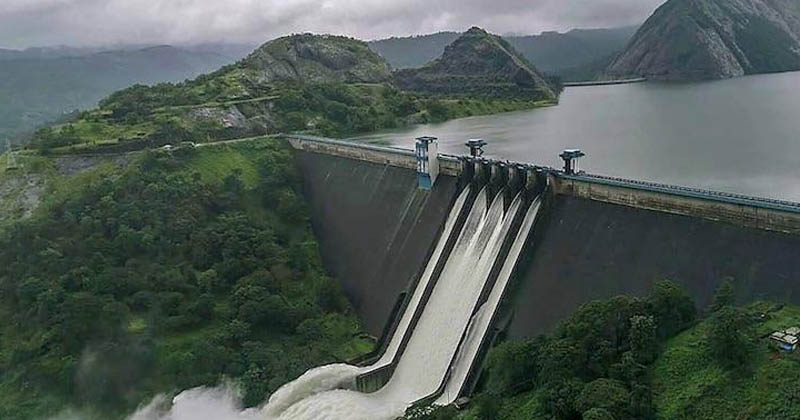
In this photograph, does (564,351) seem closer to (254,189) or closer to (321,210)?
(321,210)

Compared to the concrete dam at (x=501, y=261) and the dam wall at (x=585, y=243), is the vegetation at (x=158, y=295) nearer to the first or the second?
the concrete dam at (x=501, y=261)

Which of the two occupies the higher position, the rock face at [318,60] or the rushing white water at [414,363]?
the rock face at [318,60]

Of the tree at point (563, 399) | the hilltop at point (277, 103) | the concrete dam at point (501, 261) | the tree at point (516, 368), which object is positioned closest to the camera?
the tree at point (563, 399)

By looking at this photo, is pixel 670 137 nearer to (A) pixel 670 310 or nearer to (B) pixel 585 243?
(B) pixel 585 243

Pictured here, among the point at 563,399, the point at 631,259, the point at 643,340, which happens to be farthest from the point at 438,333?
the point at 643,340

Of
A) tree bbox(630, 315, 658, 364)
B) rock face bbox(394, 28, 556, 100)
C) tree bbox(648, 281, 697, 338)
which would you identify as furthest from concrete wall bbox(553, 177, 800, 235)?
rock face bbox(394, 28, 556, 100)

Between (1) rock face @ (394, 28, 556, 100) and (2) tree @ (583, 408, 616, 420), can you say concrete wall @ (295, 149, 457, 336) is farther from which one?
(1) rock face @ (394, 28, 556, 100)

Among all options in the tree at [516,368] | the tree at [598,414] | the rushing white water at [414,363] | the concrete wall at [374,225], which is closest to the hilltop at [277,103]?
the concrete wall at [374,225]
